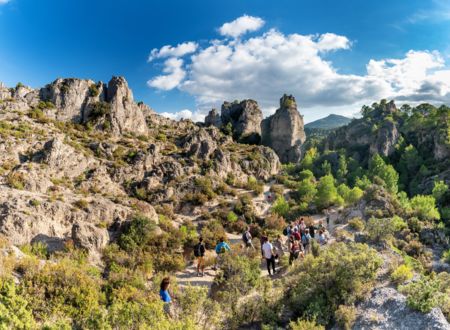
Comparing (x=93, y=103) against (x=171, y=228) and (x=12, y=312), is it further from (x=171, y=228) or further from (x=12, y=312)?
(x=12, y=312)

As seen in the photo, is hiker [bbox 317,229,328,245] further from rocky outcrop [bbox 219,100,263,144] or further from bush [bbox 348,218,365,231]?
rocky outcrop [bbox 219,100,263,144]

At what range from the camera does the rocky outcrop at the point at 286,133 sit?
73875 millimetres

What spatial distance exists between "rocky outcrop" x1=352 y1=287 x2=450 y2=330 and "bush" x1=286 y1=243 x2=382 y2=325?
52cm

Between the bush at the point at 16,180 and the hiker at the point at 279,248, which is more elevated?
the bush at the point at 16,180

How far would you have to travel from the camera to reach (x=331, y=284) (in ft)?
35.6

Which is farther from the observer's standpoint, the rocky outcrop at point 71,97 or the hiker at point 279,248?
the rocky outcrop at point 71,97

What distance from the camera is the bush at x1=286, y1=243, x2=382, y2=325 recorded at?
10.2 m

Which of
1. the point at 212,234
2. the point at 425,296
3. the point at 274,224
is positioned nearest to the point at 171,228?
the point at 212,234

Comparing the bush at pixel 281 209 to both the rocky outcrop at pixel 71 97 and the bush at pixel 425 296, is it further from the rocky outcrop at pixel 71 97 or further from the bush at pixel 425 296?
the rocky outcrop at pixel 71 97

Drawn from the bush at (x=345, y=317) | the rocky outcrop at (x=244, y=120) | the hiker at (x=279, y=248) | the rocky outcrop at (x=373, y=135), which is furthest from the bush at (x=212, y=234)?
the rocky outcrop at (x=373, y=135)

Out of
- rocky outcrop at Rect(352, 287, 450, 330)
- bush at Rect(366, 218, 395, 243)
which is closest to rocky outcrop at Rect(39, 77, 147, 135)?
bush at Rect(366, 218, 395, 243)

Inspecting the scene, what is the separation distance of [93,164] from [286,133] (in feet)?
172

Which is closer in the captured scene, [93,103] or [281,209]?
[281,209]

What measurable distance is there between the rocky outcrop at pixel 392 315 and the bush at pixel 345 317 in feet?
0.57
